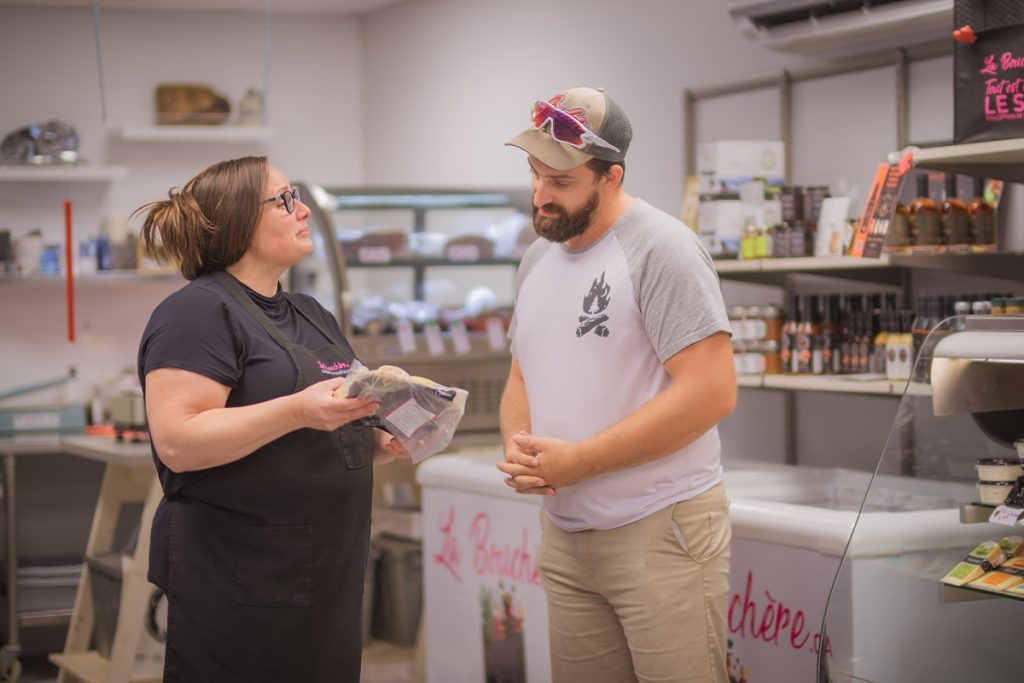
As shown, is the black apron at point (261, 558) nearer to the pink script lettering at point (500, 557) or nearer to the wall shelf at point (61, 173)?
the pink script lettering at point (500, 557)

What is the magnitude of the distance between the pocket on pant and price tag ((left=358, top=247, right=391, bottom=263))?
3104 mm

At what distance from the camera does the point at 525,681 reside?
3.28 m

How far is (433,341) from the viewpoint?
517cm

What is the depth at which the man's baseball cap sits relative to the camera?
221 cm

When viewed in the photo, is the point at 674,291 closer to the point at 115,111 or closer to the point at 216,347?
the point at 216,347

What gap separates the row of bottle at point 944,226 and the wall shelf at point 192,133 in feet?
12.5

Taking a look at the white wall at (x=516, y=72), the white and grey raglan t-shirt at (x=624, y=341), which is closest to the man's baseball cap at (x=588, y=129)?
the white and grey raglan t-shirt at (x=624, y=341)

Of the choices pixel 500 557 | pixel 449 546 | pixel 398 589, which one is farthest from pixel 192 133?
pixel 500 557

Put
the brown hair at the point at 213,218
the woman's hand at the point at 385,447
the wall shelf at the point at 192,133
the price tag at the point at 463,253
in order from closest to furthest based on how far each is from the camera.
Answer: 1. the brown hair at the point at 213,218
2. the woman's hand at the point at 385,447
3. the price tag at the point at 463,253
4. the wall shelf at the point at 192,133

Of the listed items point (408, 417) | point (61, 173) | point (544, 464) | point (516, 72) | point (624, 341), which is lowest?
point (544, 464)

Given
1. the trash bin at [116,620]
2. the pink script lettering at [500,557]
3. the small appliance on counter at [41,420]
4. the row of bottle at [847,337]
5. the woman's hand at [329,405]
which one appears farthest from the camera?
the small appliance on counter at [41,420]

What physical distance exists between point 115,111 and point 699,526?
5.10 meters

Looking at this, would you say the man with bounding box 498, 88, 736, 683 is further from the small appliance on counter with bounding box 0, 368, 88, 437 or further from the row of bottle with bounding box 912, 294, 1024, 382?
the small appliance on counter with bounding box 0, 368, 88, 437

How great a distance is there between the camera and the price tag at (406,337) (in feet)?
16.8
